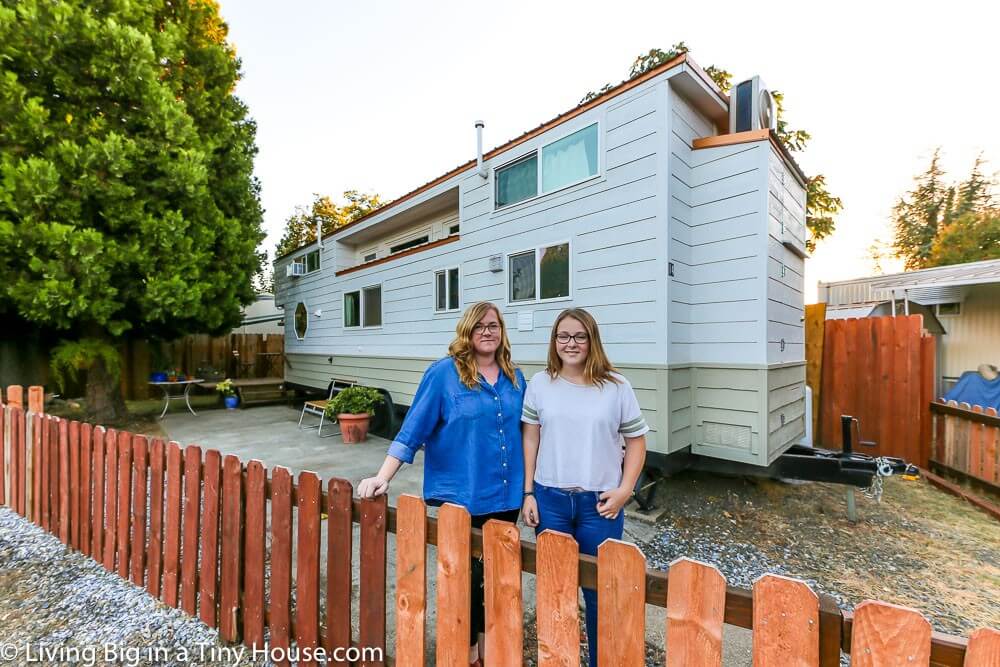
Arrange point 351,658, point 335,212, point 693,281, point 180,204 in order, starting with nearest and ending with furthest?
point 351,658
point 693,281
point 180,204
point 335,212

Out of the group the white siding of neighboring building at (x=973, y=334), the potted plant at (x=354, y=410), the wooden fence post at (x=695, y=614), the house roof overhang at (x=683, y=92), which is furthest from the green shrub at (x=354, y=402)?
the white siding of neighboring building at (x=973, y=334)

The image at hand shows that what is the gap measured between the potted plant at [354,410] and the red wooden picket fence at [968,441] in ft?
25.6

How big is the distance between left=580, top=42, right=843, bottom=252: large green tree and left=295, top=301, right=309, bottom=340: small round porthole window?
867 cm

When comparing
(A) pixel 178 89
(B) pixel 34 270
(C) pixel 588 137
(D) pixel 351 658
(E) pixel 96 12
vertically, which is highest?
(E) pixel 96 12

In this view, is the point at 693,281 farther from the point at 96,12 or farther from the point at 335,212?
the point at 335,212

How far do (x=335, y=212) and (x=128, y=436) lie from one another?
756 inches

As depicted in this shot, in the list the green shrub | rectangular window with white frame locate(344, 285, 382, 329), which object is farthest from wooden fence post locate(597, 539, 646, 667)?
rectangular window with white frame locate(344, 285, 382, 329)

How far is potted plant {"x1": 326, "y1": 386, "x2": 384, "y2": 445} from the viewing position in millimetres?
6969

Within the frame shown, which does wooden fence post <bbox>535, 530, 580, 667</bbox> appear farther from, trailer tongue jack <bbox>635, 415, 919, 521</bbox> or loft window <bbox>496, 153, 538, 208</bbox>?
loft window <bbox>496, 153, 538, 208</bbox>

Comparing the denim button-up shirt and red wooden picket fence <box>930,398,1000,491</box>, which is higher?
the denim button-up shirt

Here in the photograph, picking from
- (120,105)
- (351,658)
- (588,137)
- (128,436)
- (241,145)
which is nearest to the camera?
(351,658)

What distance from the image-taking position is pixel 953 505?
4.45 metres

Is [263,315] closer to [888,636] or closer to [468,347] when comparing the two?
[468,347]

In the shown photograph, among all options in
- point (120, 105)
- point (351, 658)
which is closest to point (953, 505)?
point (351, 658)
